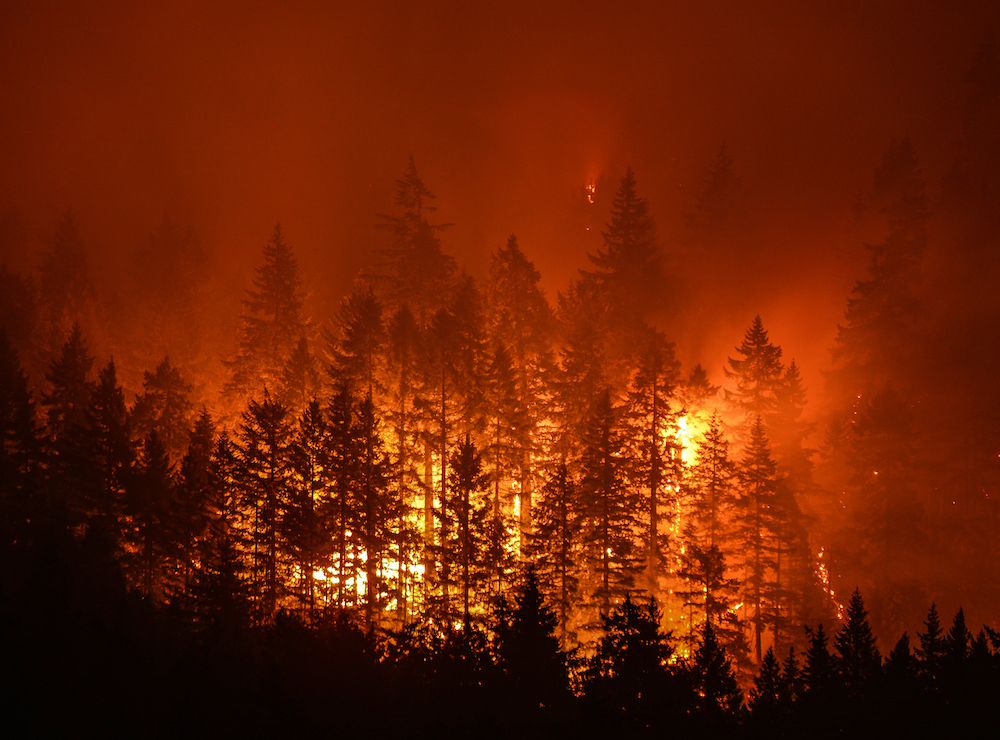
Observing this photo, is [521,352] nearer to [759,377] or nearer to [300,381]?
[300,381]

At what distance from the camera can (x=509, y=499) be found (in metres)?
34.4

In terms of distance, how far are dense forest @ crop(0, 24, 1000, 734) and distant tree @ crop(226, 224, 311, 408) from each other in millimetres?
175

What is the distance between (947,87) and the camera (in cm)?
6831

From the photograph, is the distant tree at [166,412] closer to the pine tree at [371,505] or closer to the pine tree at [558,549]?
the pine tree at [371,505]

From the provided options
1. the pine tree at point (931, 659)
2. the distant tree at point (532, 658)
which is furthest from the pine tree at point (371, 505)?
the pine tree at point (931, 659)

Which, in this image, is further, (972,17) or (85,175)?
(85,175)

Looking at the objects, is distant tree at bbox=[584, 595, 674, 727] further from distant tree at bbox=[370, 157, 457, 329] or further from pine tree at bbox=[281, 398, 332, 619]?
distant tree at bbox=[370, 157, 457, 329]

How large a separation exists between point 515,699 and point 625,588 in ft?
51.8

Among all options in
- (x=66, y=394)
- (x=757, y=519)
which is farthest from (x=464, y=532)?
(x=66, y=394)

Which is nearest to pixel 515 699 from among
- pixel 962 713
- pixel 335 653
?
pixel 335 653

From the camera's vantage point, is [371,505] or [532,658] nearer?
[532,658]

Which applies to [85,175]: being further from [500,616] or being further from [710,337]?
[500,616]

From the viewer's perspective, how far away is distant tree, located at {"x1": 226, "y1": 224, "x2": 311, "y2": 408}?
124 ft

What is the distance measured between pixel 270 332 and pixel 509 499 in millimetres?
18400
